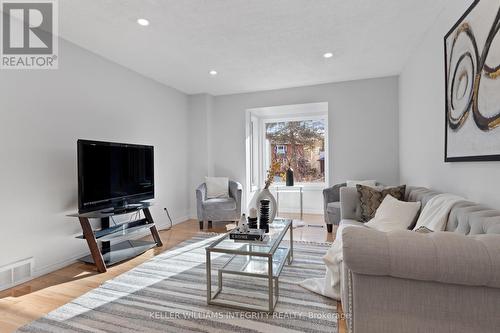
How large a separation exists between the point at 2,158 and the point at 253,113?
157 inches

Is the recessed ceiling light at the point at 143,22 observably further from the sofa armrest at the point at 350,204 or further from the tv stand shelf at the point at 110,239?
the sofa armrest at the point at 350,204

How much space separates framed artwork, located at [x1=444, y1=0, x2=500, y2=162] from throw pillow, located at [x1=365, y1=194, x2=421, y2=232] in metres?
0.52

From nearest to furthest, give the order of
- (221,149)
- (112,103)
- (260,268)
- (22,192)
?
(260,268)
(22,192)
(112,103)
(221,149)

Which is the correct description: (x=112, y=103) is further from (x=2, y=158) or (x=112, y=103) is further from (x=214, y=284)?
(x=214, y=284)

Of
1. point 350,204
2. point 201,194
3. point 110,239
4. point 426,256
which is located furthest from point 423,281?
point 201,194

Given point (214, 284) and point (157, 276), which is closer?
point (214, 284)

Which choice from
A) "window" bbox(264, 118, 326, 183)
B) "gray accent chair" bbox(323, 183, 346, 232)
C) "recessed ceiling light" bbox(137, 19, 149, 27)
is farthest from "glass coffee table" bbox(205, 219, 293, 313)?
"window" bbox(264, 118, 326, 183)

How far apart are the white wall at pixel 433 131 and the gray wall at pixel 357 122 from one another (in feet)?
1.08

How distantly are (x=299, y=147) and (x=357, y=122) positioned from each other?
142 centimetres

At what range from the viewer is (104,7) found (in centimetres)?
221

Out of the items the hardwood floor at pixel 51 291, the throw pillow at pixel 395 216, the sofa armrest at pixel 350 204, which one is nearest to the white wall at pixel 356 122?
the sofa armrest at pixel 350 204

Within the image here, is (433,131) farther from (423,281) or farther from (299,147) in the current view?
(299,147)

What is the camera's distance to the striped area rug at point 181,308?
168 centimetres

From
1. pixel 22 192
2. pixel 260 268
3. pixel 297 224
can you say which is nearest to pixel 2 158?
pixel 22 192
